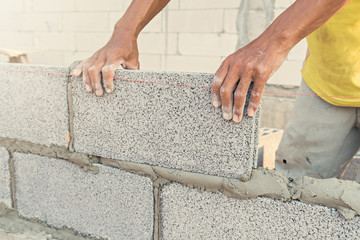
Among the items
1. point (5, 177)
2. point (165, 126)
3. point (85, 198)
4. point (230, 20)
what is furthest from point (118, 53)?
point (230, 20)

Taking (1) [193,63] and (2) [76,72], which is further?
(1) [193,63]

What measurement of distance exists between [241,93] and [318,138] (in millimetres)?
1047

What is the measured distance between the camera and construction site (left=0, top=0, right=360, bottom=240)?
1.47 m

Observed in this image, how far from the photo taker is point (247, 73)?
1.34 meters

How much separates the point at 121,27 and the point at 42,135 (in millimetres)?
781

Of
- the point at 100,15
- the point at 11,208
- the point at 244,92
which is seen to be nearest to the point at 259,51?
the point at 244,92

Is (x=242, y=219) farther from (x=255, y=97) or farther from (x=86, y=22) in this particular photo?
(x=86, y=22)

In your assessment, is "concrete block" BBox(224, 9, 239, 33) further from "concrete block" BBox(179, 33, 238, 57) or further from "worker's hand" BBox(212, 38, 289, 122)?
"worker's hand" BBox(212, 38, 289, 122)

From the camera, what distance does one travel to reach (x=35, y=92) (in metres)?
1.94

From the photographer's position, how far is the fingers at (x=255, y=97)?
1344 mm

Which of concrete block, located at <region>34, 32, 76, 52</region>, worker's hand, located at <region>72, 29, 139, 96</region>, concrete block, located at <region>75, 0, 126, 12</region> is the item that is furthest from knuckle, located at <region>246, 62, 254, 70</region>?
concrete block, located at <region>34, 32, 76, 52</region>

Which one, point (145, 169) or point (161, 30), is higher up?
point (161, 30)

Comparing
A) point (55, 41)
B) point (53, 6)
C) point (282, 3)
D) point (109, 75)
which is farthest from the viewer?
point (55, 41)

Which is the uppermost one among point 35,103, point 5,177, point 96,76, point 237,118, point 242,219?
point 96,76
